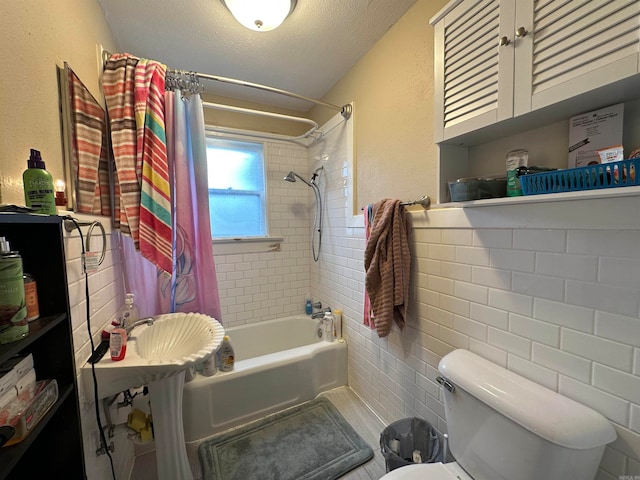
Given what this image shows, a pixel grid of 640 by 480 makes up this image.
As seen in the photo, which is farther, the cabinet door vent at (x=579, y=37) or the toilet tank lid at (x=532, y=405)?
the toilet tank lid at (x=532, y=405)

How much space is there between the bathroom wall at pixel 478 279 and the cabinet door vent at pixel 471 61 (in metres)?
0.31

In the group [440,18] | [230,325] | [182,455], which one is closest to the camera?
[440,18]

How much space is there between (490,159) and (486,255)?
0.41 metres

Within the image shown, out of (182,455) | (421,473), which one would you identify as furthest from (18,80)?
(421,473)

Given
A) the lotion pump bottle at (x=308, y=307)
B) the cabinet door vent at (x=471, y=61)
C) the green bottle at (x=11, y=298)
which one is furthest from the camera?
the lotion pump bottle at (x=308, y=307)

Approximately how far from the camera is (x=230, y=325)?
2.39 meters

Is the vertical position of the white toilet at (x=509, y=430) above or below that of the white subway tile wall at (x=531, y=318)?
below

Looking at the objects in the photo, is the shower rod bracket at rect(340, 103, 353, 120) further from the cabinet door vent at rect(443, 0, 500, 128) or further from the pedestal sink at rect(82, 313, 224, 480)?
the pedestal sink at rect(82, 313, 224, 480)

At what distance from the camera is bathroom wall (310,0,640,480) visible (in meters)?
0.74

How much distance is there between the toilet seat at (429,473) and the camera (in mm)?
903

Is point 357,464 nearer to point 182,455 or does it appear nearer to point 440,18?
point 182,455

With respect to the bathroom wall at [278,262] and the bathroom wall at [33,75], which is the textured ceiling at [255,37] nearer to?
the bathroom wall at [33,75]

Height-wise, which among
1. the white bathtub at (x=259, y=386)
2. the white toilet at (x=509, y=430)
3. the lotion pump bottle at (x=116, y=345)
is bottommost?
the white bathtub at (x=259, y=386)

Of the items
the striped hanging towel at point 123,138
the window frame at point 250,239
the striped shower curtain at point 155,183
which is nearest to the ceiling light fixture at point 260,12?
the striped shower curtain at point 155,183
